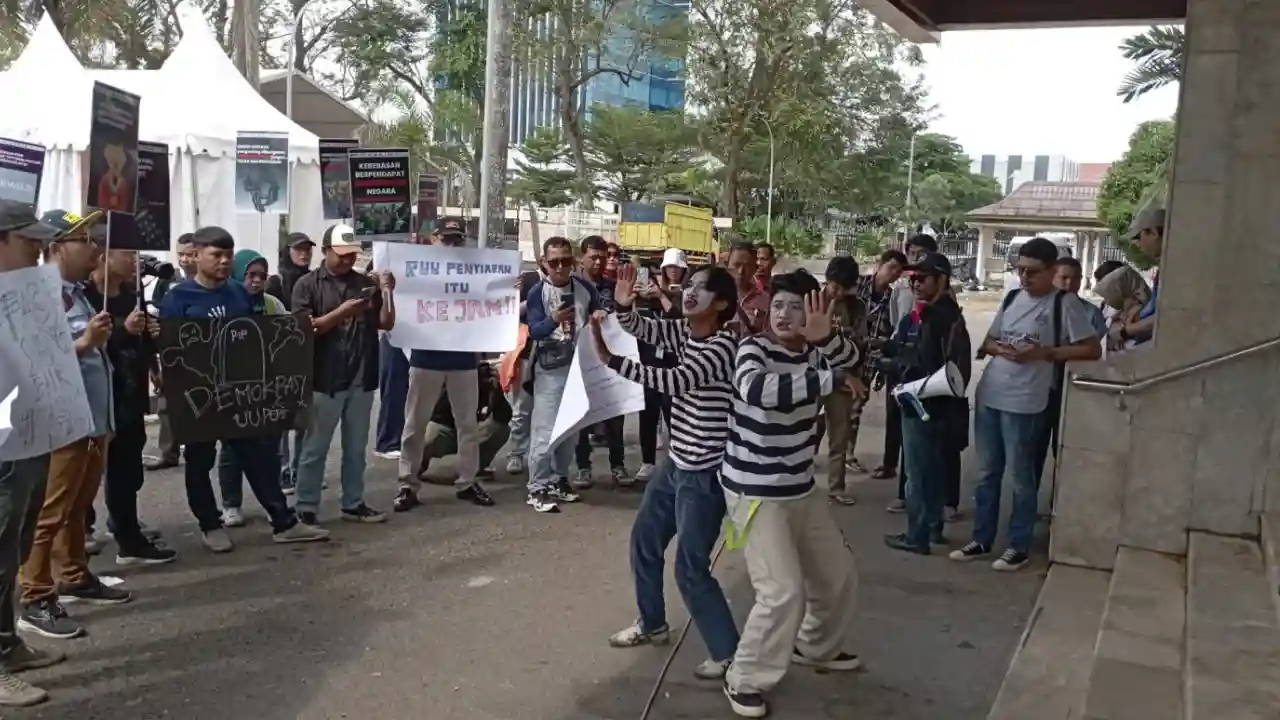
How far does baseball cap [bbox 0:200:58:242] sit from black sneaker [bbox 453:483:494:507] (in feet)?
12.5

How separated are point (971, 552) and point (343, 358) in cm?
407

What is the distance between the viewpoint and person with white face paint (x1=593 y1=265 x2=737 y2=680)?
4539 mm

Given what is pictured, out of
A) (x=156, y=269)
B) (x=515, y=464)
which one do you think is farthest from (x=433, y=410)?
(x=156, y=269)

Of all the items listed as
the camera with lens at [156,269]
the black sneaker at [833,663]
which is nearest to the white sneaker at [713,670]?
the black sneaker at [833,663]

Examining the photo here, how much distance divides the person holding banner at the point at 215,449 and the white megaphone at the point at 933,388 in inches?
144

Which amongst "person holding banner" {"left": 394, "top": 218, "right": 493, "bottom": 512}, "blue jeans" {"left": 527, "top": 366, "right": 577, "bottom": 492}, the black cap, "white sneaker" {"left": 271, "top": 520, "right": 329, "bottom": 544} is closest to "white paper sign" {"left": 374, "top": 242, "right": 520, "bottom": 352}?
"person holding banner" {"left": 394, "top": 218, "right": 493, "bottom": 512}

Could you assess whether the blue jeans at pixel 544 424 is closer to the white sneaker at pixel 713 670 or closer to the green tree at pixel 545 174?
the white sneaker at pixel 713 670

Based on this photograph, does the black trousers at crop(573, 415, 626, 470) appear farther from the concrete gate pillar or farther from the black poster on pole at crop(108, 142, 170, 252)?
the concrete gate pillar

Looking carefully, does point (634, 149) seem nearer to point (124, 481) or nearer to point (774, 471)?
point (124, 481)

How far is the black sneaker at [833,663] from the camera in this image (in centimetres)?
496

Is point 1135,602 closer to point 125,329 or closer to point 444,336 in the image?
point 444,336

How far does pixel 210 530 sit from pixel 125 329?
130cm

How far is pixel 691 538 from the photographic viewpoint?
460 centimetres

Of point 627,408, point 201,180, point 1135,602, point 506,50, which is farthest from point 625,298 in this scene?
point 506,50
